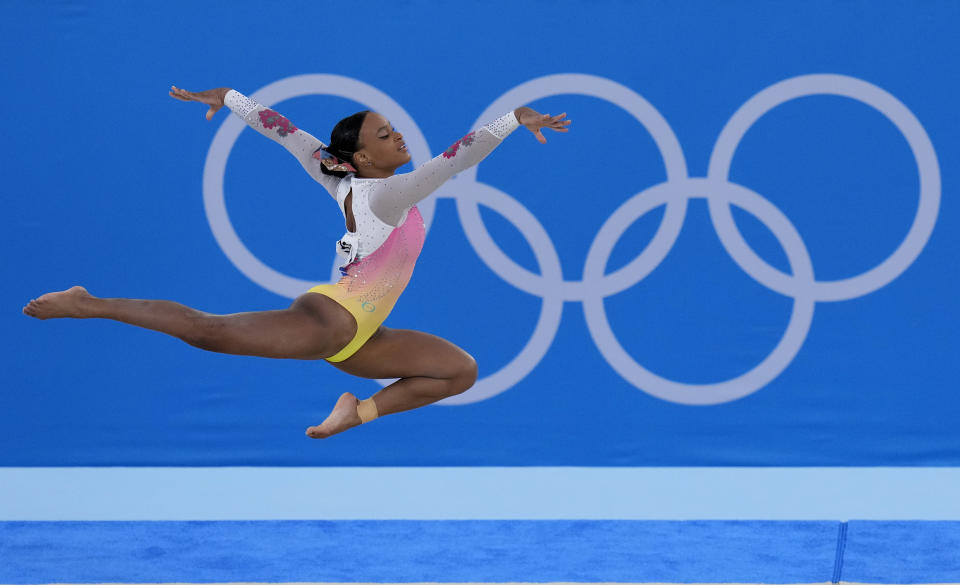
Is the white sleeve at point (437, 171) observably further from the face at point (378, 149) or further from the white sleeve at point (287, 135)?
the white sleeve at point (287, 135)

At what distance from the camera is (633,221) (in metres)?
7.51

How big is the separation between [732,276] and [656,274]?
0.48 meters

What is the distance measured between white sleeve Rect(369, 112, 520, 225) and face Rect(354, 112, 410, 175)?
120 mm

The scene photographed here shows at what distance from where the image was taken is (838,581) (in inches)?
212

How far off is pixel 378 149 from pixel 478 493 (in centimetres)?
332

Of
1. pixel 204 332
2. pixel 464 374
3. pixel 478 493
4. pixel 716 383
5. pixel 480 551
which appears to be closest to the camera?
pixel 204 332

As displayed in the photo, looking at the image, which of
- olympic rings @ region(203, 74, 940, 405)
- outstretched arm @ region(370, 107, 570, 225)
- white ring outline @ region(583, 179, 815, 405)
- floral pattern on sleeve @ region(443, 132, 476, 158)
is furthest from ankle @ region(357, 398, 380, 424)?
white ring outline @ region(583, 179, 815, 405)

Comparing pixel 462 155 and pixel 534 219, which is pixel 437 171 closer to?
pixel 462 155

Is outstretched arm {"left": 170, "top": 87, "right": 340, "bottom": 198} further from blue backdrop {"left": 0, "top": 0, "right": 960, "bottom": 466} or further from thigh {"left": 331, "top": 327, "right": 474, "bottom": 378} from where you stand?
blue backdrop {"left": 0, "top": 0, "right": 960, "bottom": 466}

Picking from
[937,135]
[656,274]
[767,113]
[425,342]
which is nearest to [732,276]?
[656,274]

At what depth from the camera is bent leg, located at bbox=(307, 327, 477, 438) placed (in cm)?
450

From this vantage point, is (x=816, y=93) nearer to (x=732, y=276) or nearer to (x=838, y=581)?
(x=732, y=276)

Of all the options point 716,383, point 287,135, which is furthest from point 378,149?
point 716,383

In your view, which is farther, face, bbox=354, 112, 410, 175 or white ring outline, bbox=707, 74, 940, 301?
white ring outline, bbox=707, 74, 940, 301
